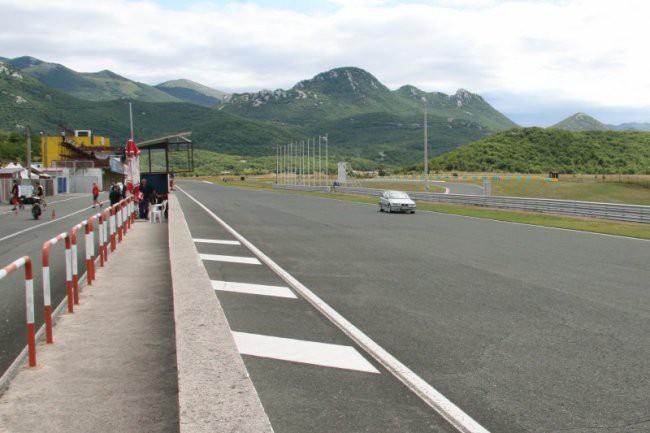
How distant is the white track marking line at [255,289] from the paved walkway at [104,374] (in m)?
0.90

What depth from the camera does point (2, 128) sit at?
17650cm

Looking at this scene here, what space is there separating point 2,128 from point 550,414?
19758 cm

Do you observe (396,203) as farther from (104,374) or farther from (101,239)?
(104,374)

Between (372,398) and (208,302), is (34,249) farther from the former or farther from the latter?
(372,398)

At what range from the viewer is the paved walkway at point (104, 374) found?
4.73 metres

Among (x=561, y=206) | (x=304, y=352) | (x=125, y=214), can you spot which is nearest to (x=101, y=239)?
(x=125, y=214)

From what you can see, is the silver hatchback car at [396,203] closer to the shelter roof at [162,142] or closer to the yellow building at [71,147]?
the shelter roof at [162,142]

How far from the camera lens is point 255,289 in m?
9.92

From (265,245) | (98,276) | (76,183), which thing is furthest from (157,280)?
(76,183)

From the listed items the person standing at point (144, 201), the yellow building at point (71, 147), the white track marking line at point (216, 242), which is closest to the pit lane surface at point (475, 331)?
the white track marking line at point (216, 242)

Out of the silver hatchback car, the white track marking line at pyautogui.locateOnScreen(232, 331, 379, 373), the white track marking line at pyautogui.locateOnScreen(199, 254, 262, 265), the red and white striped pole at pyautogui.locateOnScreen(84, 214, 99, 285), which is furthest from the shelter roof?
the white track marking line at pyautogui.locateOnScreen(232, 331, 379, 373)

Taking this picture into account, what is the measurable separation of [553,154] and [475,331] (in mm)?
135765

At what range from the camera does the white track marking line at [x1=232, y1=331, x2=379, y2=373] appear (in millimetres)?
5938

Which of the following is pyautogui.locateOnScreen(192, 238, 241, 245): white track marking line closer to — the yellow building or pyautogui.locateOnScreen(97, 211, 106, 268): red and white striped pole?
pyautogui.locateOnScreen(97, 211, 106, 268): red and white striped pole
